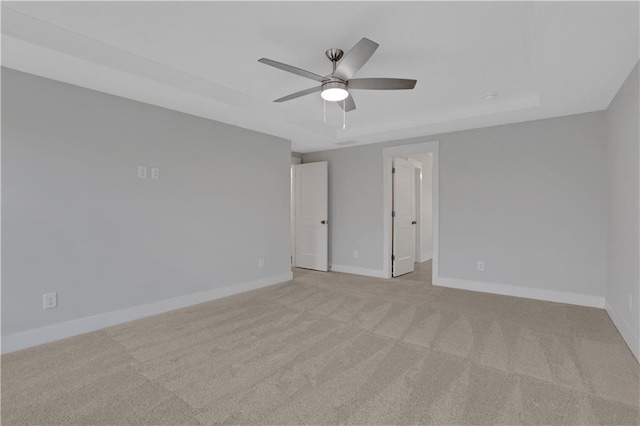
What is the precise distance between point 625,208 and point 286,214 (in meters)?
3.96

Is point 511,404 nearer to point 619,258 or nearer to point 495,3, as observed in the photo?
point 619,258

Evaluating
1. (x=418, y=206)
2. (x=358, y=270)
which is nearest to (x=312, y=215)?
(x=358, y=270)

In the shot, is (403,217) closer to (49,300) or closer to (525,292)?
(525,292)

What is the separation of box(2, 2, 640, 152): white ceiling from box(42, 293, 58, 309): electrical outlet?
6.15 feet

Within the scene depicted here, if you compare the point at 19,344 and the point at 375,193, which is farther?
the point at 375,193

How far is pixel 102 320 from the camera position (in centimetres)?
301

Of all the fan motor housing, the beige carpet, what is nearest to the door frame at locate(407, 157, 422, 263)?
the beige carpet

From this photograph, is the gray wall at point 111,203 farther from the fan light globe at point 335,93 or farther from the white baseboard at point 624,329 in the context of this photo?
the white baseboard at point 624,329

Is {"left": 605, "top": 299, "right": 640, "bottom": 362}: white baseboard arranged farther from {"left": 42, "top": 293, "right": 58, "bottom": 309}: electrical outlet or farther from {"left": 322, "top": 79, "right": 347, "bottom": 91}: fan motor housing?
{"left": 42, "top": 293, "right": 58, "bottom": 309}: electrical outlet

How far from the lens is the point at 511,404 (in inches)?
72.0

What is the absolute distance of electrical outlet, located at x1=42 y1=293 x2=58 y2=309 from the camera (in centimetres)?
270

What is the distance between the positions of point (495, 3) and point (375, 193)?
3.56 meters

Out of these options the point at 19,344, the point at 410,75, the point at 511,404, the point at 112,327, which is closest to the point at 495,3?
the point at 410,75

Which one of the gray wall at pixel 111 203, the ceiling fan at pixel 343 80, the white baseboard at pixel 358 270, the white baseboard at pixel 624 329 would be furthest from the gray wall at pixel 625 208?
the gray wall at pixel 111 203
